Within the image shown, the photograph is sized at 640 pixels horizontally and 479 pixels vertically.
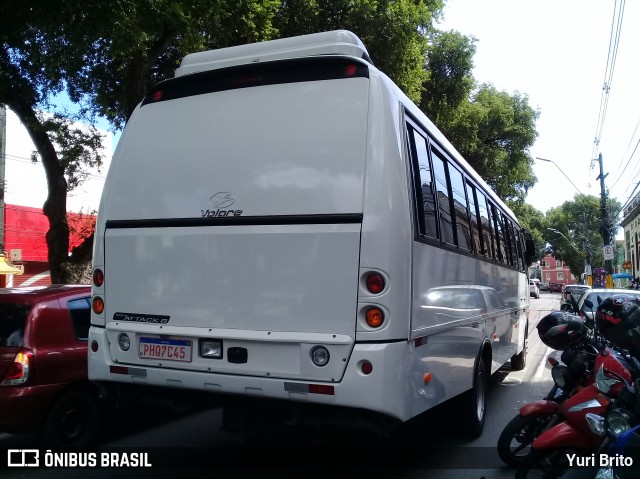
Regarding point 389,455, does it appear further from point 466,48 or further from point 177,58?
point 466,48

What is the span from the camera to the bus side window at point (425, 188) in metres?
4.32

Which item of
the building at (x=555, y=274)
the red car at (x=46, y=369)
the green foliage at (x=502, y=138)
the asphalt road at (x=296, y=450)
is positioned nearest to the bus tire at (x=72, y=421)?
the red car at (x=46, y=369)

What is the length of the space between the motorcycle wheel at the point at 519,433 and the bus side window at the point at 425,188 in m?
1.72

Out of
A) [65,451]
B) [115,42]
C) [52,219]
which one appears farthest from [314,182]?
[52,219]

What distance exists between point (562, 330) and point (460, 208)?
5.10ft

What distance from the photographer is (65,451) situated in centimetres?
502

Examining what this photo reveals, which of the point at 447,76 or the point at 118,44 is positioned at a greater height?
the point at 447,76

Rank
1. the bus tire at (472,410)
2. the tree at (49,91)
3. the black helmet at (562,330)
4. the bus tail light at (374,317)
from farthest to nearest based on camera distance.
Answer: the tree at (49,91), the bus tire at (472,410), the black helmet at (562,330), the bus tail light at (374,317)

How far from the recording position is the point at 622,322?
386cm

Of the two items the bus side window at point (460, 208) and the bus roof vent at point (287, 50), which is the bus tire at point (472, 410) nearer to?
the bus side window at point (460, 208)

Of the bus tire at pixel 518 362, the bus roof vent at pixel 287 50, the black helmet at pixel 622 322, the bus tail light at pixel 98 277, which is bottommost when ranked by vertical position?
the bus tire at pixel 518 362

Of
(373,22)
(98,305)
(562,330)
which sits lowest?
(562,330)

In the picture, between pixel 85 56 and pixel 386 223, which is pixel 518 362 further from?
pixel 85 56

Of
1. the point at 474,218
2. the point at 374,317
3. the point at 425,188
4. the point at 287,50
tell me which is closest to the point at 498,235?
the point at 474,218
